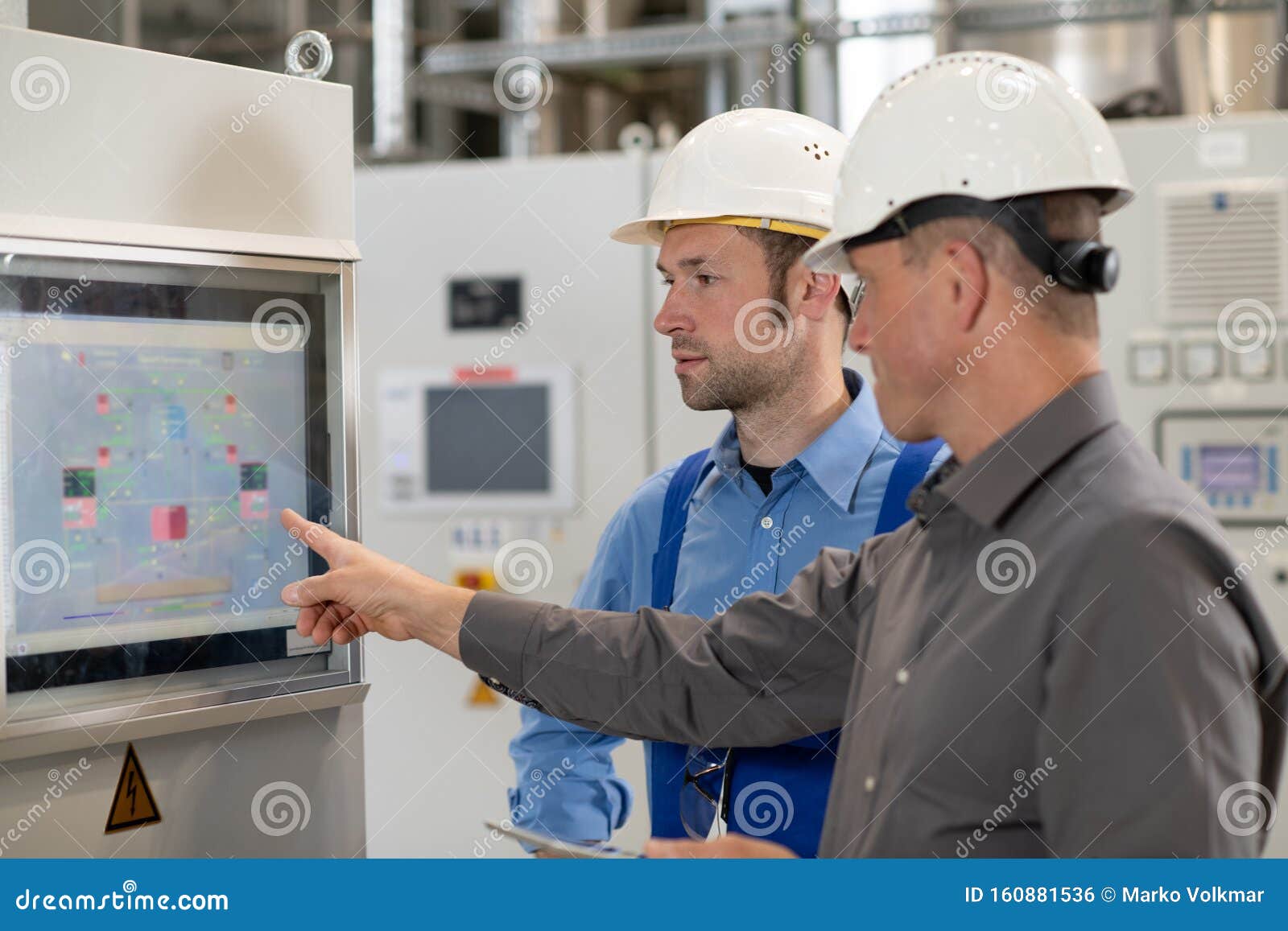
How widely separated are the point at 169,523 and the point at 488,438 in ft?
5.50

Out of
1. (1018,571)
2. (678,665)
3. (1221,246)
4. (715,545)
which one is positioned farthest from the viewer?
(1221,246)

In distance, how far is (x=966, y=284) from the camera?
3.40ft

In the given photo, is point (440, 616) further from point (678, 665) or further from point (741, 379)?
point (741, 379)

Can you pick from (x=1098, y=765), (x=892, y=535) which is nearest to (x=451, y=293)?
(x=892, y=535)

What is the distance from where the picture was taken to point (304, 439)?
4.80 ft

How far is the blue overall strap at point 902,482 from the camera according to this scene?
5.08 ft

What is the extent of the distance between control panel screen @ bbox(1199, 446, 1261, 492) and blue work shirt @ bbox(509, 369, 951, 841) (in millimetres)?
1332

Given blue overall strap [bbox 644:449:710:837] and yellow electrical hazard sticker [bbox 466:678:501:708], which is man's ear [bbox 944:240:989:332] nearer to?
blue overall strap [bbox 644:449:710:837]

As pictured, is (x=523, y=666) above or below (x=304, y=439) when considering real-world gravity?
below

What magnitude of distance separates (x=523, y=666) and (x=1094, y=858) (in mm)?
718

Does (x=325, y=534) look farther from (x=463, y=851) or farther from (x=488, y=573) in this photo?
(x=463, y=851)

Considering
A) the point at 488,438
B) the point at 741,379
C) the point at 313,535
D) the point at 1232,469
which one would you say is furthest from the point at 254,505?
the point at 1232,469

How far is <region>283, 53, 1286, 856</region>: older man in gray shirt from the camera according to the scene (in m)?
0.85

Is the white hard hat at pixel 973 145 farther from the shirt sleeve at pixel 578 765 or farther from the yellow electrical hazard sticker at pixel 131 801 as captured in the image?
the yellow electrical hazard sticker at pixel 131 801
